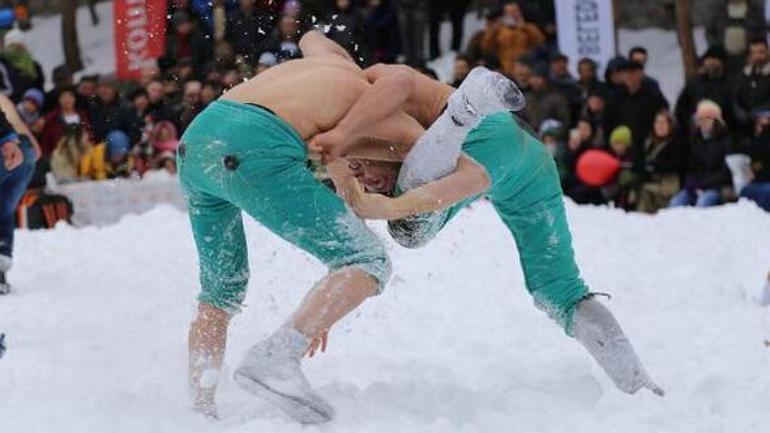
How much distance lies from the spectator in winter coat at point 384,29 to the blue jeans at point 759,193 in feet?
16.1

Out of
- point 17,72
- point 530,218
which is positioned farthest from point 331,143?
point 17,72

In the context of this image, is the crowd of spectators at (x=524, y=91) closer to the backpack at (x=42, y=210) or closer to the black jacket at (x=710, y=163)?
the black jacket at (x=710, y=163)

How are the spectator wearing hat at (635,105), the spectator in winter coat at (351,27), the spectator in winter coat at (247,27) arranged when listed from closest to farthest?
the spectator wearing hat at (635,105) → the spectator in winter coat at (247,27) → the spectator in winter coat at (351,27)

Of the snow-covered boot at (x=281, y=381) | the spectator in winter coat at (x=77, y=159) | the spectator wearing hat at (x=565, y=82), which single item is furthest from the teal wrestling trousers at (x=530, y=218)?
the spectator in winter coat at (x=77, y=159)

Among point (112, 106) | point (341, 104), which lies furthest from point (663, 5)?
point (341, 104)

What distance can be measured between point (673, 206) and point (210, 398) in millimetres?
5813

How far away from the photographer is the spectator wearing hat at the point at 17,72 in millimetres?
13984

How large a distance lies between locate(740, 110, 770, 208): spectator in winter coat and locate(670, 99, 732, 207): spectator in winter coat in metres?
0.17

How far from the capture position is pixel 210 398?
16.0 ft

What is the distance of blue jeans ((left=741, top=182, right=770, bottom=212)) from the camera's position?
962 cm

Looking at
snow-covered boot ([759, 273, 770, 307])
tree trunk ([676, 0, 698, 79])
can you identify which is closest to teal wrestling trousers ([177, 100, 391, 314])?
snow-covered boot ([759, 273, 770, 307])

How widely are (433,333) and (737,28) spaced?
7.09 meters

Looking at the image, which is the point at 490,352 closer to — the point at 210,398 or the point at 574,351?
the point at 574,351

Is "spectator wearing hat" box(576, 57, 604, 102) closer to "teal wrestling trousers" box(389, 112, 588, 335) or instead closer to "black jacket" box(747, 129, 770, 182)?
"black jacket" box(747, 129, 770, 182)
